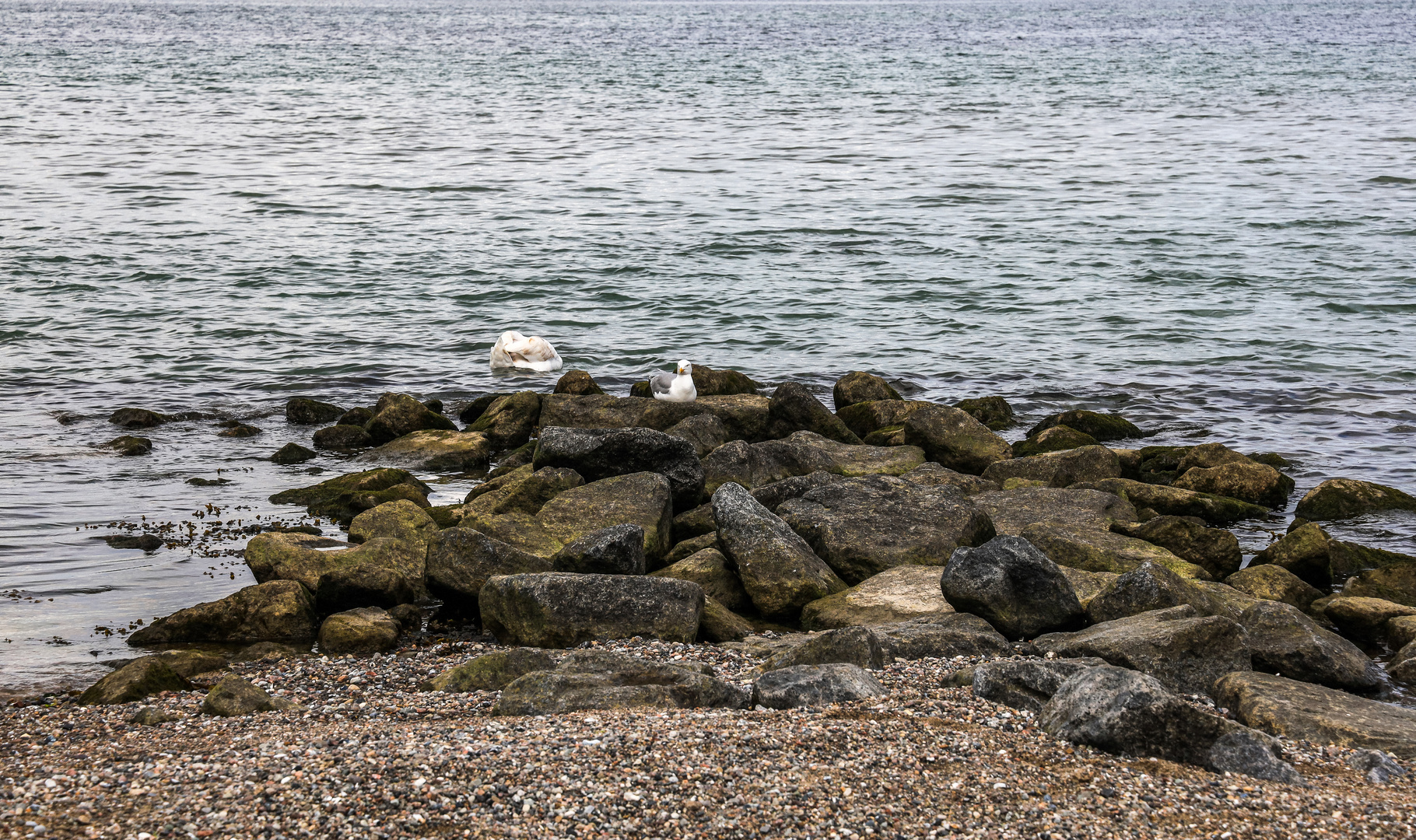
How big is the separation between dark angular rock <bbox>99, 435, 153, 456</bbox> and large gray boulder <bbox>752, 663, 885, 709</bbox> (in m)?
8.43

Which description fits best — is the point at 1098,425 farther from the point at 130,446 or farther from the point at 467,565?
the point at 130,446

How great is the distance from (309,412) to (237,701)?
296 inches

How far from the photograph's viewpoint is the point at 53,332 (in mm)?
17016

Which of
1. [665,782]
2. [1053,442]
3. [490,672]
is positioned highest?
[665,782]

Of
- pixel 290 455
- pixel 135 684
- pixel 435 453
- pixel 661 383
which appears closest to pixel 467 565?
pixel 135 684

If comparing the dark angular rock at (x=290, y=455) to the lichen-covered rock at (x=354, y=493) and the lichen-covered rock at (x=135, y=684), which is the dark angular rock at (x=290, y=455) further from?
the lichen-covered rock at (x=135, y=684)

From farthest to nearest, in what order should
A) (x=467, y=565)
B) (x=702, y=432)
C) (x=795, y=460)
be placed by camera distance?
(x=702, y=432) → (x=795, y=460) → (x=467, y=565)

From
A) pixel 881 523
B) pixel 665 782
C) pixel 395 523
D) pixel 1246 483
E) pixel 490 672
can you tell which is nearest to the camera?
pixel 665 782

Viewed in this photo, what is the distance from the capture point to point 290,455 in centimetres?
1209

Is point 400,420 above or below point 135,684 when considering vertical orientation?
below

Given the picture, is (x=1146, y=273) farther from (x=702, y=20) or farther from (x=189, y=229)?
(x=702, y=20)

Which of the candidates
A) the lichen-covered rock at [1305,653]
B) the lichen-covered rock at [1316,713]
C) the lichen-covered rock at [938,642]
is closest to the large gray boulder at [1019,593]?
the lichen-covered rock at [938,642]

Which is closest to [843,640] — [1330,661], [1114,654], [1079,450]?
[1114,654]

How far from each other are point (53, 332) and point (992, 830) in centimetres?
1631
